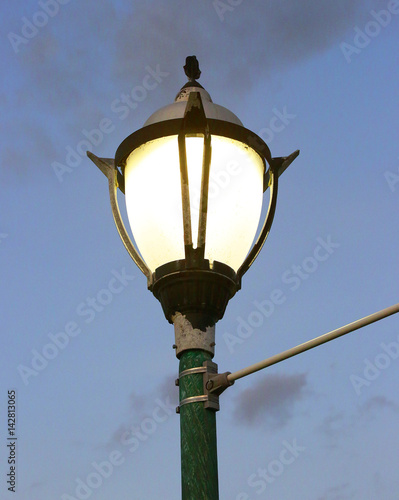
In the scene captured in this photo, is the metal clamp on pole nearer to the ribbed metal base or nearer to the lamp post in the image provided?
the lamp post

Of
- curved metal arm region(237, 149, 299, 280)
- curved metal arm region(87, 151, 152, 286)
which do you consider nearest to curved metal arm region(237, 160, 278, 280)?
curved metal arm region(237, 149, 299, 280)

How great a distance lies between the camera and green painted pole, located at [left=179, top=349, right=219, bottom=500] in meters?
3.62

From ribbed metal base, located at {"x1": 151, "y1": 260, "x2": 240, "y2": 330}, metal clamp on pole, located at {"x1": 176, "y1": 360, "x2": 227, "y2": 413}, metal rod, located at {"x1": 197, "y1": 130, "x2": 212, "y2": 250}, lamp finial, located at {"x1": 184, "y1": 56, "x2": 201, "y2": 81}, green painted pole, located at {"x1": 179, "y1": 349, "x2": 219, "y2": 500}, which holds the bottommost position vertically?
green painted pole, located at {"x1": 179, "y1": 349, "x2": 219, "y2": 500}

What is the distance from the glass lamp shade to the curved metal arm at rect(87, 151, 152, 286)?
0.05 meters

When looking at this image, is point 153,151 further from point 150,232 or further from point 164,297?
point 164,297

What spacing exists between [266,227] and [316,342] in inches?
38.0

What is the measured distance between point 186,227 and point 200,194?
18 centimetres

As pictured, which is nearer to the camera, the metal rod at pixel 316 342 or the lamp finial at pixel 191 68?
the metal rod at pixel 316 342

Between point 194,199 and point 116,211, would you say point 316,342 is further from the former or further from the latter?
point 116,211

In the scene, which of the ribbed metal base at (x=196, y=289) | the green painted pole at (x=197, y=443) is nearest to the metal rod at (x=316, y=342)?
the green painted pole at (x=197, y=443)

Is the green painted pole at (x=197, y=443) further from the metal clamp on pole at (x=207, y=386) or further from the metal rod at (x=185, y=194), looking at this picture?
the metal rod at (x=185, y=194)

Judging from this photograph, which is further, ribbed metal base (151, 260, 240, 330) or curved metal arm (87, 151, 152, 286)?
curved metal arm (87, 151, 152, 286)

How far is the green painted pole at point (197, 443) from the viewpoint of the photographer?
362cm

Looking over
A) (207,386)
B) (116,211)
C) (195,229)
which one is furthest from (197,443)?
(116,211)
